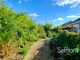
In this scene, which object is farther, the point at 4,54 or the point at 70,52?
the point at 4,54

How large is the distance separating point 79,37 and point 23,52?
5.32 metres

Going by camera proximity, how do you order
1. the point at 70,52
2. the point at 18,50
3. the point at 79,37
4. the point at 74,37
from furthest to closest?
the point at 18,50, the point at 74,37, the point at 79,37, the point at 70,52

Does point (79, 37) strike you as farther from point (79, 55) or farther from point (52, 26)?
point (52, 26)

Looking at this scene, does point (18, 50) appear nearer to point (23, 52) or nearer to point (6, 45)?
point (23, 52)

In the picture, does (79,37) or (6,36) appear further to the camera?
(6,36)

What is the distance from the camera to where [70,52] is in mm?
11180

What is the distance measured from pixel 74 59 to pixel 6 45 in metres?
5.49

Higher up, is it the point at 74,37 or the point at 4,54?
the point at 74,37

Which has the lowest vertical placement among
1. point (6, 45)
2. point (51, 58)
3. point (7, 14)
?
point (51, 58)

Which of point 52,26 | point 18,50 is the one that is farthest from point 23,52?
point 52,26

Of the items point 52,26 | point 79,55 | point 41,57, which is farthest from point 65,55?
point 52,26

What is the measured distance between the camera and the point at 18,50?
1556cm

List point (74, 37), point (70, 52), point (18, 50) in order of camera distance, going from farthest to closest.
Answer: point (18, 50), point (74, 37), point (70, 52)

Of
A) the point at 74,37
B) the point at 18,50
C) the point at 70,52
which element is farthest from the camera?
the point at 18,50
